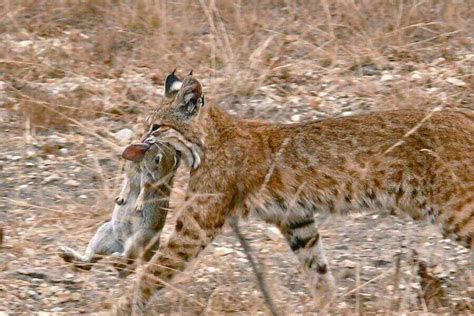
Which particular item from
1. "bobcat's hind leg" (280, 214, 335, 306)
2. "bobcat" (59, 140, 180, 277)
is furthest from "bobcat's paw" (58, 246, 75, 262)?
"bobcat's hind leg" (280, 214, 335, 306)

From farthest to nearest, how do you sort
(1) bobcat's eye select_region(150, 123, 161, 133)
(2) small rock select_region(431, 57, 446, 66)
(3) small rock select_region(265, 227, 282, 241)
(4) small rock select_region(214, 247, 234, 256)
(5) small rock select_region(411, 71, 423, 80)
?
(2) small rock select_region(431, 57, 446, 66) → (5) small rock select_region(411, 71, 423, 80) → (3) small rock select_region(265, 227, 282, 241) → (4) small rock select_region(214, 247, 234, 256) → (1) bobcat's eye select_region(150, 123, 161, 133)

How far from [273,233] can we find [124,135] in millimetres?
Result: 1531

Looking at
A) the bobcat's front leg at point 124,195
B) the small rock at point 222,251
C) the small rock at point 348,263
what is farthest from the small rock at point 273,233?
the bobcat's front leg at point 124,195

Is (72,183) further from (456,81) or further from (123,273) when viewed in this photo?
(456,81)

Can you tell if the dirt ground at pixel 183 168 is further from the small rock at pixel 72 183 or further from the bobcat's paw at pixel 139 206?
the bobcat's paw at pixel 139 206

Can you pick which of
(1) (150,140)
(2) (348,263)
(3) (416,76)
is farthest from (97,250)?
(3) (416,76)

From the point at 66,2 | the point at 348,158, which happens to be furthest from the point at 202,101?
the point at 66,2

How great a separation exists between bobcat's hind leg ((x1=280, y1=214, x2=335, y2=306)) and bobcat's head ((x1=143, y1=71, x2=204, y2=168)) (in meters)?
0.61

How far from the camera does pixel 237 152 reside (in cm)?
607

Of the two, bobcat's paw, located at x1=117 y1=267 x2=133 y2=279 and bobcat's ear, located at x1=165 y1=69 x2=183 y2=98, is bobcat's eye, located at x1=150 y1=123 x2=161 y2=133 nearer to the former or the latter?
bobcat's ear, located at x1=165 y1=69 x2=183 y2=98

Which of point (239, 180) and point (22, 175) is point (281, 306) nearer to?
point (239, 180)

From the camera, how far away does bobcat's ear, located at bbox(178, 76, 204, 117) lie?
19.8 ft

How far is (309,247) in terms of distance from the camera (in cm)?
619

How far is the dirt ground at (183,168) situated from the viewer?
19.5ft
